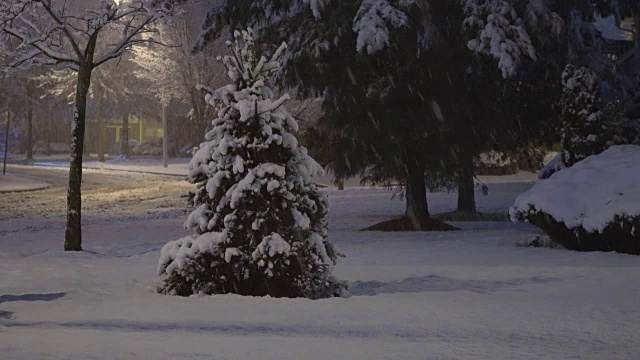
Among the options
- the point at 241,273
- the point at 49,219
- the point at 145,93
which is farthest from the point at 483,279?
the point at 145,93

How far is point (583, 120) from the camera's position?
13.9 meters

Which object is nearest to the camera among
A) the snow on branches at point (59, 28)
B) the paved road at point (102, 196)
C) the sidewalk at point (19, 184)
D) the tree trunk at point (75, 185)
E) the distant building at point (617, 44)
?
the tree trunk at point (75, 185)

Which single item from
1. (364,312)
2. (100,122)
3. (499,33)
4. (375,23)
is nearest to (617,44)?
(499,33)

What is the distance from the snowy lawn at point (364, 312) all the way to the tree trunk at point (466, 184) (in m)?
4.55

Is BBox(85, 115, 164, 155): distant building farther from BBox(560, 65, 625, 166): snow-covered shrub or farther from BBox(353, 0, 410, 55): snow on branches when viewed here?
BBox(560, 65, 625, 166): snow-covered shrub

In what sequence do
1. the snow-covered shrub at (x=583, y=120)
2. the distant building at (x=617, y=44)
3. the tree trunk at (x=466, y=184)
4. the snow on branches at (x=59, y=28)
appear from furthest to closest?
1. the distant building at (x=617, y=44)
2. the tree trunk at (x=466, y=184)
3. the snow-covered shrub at (x=583, y=120)
4. the snow on branches at (x=59, y=28)

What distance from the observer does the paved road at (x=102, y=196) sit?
23.3 metres

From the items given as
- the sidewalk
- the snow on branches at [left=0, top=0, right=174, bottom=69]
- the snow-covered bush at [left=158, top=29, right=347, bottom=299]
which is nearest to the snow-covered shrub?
the snow on branches at [left=0, top=0, right=174, bottom=69]

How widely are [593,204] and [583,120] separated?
8.81ft

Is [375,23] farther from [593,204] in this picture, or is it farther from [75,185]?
[75,185]

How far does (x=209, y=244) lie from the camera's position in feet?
26.3

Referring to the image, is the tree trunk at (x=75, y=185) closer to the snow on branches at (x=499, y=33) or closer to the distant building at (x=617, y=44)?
the snow on branches at (x=499, y=33)

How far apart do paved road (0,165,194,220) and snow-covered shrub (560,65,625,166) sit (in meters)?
8.42

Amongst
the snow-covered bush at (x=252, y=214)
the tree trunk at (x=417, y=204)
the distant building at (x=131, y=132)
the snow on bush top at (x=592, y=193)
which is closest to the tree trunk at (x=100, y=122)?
the distant building at (x=131, y=132)
